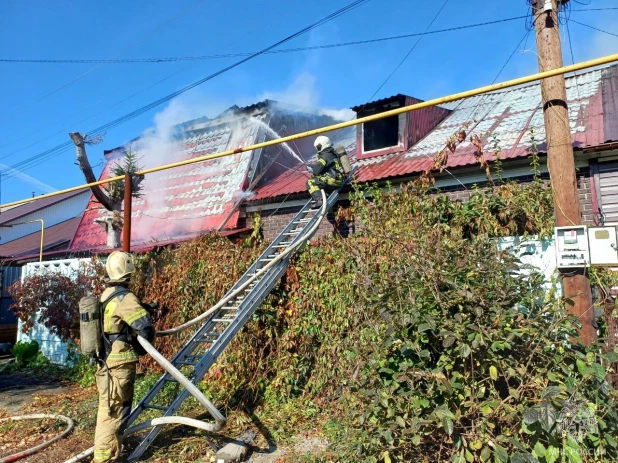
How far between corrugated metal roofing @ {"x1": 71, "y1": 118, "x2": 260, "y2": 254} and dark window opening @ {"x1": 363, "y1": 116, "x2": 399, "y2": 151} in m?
3.00

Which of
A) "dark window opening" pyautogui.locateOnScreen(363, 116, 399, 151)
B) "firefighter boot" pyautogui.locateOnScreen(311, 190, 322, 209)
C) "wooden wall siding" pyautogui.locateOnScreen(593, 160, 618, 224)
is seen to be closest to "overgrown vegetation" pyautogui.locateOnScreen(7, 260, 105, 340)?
"firefighter boot" pyautogui.locateOnScreen(311, 190, 322, 209)

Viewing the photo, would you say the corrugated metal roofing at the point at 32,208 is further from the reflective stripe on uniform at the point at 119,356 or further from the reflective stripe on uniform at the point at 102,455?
the reflective stripe on uniform at the point at 102,455

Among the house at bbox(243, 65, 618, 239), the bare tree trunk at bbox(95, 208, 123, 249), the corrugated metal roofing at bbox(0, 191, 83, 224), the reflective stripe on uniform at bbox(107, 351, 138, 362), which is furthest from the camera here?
the corrugated metal roofing at bbox(0, 191, 83, 224)

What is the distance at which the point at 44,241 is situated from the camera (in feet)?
70.8

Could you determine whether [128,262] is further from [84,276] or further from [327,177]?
[84,276]

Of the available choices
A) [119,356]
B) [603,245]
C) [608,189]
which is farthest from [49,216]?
[603,245]

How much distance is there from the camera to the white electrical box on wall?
4391 mm

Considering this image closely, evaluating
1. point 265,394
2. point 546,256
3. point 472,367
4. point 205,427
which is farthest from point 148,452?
point 546,256

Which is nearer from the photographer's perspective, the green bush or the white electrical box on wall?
the white electrical box on wall

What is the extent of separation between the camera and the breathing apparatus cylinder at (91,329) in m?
4.86

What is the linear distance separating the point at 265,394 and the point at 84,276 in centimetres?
503

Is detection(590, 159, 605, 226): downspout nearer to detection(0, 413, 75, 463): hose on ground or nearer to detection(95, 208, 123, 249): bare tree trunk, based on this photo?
detection(0, 413, 75, 463): hose on ground

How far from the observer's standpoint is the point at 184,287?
26.0ft

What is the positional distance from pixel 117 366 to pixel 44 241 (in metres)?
19.3
